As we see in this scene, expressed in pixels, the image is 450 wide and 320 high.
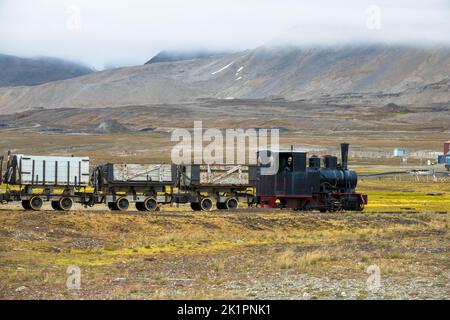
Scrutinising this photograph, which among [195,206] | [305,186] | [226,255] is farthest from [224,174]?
[226,255]

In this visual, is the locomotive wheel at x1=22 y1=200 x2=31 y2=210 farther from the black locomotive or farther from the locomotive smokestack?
the locomotive smokestack

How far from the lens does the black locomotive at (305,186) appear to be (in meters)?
52.9

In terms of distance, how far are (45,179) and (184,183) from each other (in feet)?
28.3

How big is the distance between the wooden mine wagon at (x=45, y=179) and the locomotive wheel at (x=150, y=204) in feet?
11.5

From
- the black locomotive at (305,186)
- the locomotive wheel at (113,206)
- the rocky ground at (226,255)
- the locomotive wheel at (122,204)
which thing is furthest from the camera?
the black locomotive at (305,186)

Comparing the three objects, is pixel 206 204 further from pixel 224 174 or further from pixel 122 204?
pixel 122 204

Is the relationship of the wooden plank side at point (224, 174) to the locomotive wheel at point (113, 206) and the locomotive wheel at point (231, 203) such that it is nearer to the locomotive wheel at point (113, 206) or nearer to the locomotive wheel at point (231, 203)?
the locomotive wheel at point (231, 203)

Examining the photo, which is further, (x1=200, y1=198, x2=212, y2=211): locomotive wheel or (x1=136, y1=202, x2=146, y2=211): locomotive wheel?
(x1=200, y1=198, x2=212, y2=211): locomotive wheel

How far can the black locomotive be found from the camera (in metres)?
52.9

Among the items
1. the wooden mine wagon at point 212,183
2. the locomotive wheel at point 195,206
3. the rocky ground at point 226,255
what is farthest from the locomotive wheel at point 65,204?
the locomotive wheel at point 195,206

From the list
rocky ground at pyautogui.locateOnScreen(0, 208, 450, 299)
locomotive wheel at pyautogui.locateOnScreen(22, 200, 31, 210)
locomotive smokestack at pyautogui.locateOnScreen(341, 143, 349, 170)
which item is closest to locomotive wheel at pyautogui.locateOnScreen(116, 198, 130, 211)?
locomotive wheel at pyautogui.locateOnScreen(22, 200, 31, 210)

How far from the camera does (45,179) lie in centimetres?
5094

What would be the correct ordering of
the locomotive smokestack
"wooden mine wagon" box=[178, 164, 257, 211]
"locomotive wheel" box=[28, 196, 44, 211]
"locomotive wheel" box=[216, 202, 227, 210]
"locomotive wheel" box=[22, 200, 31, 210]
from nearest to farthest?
"locomotive wheel" box=[28, 196, 44, 211]
"locomotive wheel" box=[22, 200, 31, 210]
"wooden mine wagon" box=[178, 164, 257, 211]
"locomotive wheel" box=[216, 202, 227, 210]
the locomotive smokestack
